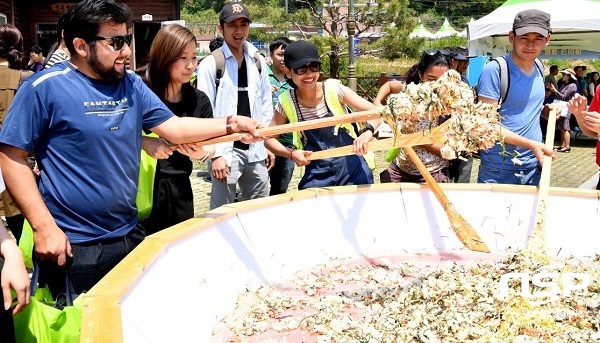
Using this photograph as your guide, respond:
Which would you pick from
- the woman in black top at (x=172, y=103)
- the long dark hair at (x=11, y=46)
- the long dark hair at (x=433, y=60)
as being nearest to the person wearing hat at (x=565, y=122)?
the long dark hair at (x=433, y=60)

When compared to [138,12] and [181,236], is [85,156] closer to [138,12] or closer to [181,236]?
[181,236]

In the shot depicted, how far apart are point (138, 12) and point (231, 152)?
12.8 meters

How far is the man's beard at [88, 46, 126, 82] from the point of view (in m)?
2.60

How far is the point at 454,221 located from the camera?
392cm

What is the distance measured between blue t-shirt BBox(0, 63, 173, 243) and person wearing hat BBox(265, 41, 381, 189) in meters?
1.48

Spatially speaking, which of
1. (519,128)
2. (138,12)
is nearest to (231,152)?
(519,128)

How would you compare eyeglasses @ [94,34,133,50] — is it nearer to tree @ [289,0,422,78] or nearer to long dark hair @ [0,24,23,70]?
long dark hair @ [0,24,23,70]

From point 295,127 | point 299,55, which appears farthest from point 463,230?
point 299,55

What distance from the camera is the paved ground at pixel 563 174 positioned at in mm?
8180

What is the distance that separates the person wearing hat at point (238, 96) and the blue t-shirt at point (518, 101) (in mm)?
1662

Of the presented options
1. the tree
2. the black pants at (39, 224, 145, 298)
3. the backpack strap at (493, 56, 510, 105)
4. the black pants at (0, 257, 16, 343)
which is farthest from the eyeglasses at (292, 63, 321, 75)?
the tree

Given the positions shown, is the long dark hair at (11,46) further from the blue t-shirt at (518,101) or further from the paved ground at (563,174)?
the blue t-shirt at (518,101)

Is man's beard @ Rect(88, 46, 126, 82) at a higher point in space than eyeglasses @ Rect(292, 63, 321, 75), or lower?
higher

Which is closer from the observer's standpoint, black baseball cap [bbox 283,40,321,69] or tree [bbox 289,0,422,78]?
black baseball cap [bbox 283,40,321,69]
